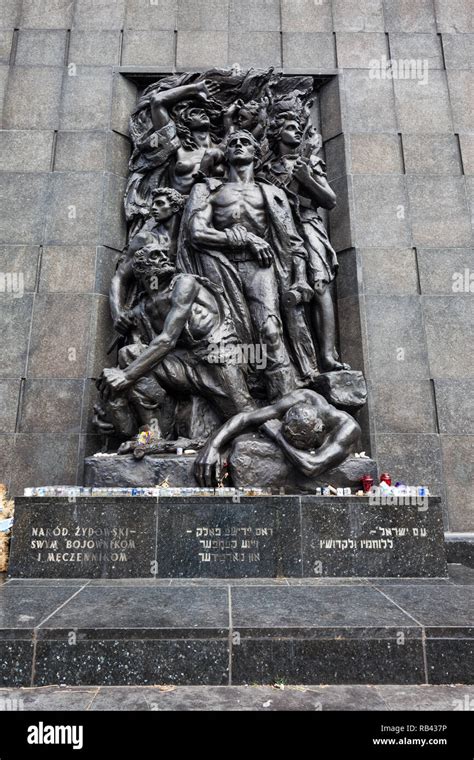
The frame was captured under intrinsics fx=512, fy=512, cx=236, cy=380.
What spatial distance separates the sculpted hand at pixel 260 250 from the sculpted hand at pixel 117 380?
3.08m

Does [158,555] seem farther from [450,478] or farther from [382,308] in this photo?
[382,308]

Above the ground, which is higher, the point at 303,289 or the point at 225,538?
the point at 303,289

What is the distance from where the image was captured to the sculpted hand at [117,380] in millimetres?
7867

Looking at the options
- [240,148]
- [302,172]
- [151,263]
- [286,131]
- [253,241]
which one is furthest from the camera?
[286,131]

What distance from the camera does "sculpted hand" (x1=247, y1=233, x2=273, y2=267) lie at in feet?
29.0

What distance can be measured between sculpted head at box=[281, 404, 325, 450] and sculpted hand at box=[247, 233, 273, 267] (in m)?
2.96

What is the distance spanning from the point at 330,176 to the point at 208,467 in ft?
23.8

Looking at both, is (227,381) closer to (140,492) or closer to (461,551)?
(140,492)

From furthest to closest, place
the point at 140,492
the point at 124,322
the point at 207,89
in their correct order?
1. the point at 207,89
2. the point at 124,322
3. the point at 140,492

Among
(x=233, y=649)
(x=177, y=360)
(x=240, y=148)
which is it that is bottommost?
(x=233, y=649)

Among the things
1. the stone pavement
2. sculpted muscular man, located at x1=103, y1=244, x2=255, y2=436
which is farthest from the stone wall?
the stone pavement

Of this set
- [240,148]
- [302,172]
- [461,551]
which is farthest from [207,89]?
[461,551]

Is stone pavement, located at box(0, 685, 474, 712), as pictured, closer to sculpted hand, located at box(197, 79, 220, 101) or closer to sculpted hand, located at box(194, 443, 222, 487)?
sculpted hand, located at box(194, 443, 222, 487)

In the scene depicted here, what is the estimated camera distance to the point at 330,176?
11.1 m
